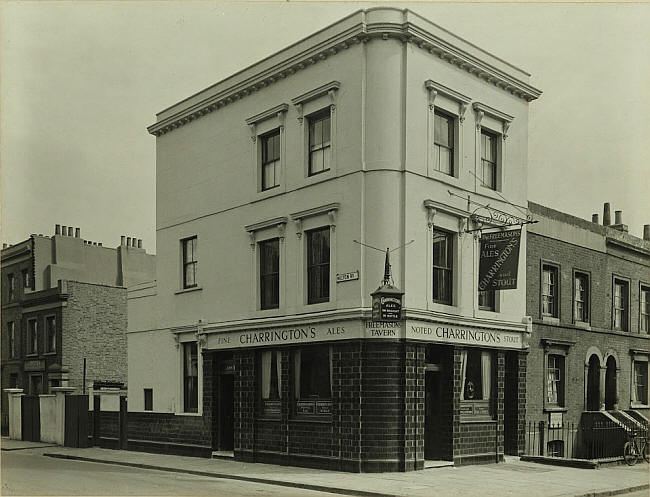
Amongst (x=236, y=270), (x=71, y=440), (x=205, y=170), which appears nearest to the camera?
(x=236, y=270)

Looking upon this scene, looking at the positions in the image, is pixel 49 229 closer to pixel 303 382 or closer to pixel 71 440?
pixel 303 382

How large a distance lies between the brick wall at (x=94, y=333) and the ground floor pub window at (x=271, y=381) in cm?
1794

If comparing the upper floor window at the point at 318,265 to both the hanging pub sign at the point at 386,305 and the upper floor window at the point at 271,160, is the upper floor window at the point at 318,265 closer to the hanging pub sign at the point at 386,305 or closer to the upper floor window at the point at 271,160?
the upper floor window at the point at 271,160

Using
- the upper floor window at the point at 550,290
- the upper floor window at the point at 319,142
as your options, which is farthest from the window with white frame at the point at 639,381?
the upper floor window at the point at 319,142

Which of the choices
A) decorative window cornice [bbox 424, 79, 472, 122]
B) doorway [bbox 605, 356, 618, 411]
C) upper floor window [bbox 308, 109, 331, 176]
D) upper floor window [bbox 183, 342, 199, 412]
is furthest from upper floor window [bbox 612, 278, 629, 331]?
upper floor window [bbox 183, 342, 199, 412]

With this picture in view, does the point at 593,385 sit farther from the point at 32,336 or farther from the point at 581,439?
the point at 32,336

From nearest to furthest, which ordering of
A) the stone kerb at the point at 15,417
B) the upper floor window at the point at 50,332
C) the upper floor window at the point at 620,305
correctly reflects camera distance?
1. the upper floor window at the point at 620,305
2. the stone kerb at the point at 15,417
3. the upper floor window at the point at 50,332

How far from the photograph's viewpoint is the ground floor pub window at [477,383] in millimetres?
21516

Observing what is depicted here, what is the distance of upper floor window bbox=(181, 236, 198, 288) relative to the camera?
26109 mm

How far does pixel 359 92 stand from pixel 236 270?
6.81 metres

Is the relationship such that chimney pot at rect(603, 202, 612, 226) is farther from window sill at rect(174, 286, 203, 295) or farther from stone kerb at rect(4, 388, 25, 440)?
stone kerb at rect(4, 388, 25, 440)

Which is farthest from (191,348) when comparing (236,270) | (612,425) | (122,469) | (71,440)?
(612,425)

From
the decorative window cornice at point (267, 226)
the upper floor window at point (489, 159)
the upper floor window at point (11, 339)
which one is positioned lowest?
→ the upper floor window at point (11, 339)

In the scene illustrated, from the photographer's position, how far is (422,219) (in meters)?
20.5
